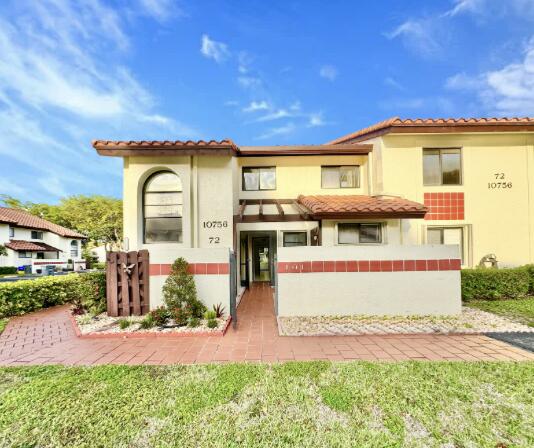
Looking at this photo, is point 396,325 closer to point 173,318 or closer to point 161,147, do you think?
point 173,318

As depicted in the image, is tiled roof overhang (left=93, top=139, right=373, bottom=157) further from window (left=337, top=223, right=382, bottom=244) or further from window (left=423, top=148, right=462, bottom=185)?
window (left=423, top=148, right=462, bottom=185)

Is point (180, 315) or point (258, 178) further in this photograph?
Result: point (258, 178)

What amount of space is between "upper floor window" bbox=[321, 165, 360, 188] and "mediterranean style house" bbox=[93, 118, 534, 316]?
62mm

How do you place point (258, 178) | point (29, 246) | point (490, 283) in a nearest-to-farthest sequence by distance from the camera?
point (490, 283) < point (258, 178) < point (29, 246)

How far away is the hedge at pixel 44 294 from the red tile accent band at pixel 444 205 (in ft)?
52.4

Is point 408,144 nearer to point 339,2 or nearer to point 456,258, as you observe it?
point 456,258

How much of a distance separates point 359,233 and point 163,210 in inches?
375

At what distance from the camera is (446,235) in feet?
43.3

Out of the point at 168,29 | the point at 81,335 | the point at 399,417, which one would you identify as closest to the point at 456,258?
the point at 399,417

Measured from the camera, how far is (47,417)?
4141mm

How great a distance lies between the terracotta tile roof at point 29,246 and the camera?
35.2 metres

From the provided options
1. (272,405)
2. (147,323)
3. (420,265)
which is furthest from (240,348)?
(420,265)

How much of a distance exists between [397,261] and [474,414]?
596 cm

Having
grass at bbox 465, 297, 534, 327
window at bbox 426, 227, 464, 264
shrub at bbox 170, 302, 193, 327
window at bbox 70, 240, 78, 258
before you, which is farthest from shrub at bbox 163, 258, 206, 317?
window at bbox 70, 240, 78, 258
